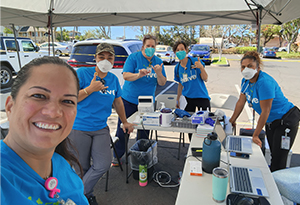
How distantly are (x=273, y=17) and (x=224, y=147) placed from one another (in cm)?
290

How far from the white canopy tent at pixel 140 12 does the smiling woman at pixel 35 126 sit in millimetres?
3554

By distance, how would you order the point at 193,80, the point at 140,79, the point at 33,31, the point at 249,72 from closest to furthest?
the point at 249,72 → the point at 140,79 → the point at 193,80 → the point at 33,31

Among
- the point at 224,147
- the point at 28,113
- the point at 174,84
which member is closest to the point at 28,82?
the point at 28,113

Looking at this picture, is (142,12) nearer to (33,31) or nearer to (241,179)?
(241,179)

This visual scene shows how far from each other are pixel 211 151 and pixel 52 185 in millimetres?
1232

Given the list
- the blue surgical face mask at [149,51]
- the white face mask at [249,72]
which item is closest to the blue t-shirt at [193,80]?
the blue surgical face mask at [149,51]

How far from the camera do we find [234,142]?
2.34 meters

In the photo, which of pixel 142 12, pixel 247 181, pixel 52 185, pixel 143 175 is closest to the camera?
pixel 52 185

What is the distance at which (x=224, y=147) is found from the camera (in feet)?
7.41

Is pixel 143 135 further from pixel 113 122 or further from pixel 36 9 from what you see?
pixel 36 9

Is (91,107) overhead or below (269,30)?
below

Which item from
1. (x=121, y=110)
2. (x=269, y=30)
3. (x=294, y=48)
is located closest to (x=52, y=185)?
(x=121, y=110)

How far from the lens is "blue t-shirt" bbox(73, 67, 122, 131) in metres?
2.38

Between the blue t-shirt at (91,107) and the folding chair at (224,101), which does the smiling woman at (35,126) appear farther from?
the folding chair at (224,101)
